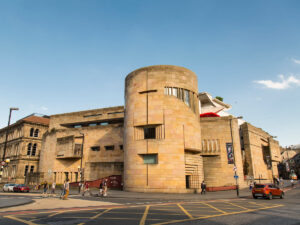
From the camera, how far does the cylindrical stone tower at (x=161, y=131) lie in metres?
28.1

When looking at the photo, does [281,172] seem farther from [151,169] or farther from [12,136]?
[12,136]

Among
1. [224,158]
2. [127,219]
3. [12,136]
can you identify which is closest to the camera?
[127,219]

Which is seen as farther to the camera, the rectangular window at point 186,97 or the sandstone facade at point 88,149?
the sandstone facade at point 88,149

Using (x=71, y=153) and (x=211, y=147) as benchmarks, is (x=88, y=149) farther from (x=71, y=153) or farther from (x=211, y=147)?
(x=211, y=147)

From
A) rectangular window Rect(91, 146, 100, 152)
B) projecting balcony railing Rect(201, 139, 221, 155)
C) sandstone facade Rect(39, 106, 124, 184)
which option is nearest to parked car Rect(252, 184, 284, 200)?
projecting balcony railing Rect(201, 139, 221, 155)

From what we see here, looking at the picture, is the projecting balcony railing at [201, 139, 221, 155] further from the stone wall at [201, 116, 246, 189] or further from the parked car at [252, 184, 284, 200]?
the parked car at [252, 184, 284, 200]

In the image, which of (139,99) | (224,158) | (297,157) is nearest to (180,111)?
(139,99)

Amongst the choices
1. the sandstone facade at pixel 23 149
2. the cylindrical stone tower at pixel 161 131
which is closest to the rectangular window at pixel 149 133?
the cylindrical stone tower at pixel 161 131

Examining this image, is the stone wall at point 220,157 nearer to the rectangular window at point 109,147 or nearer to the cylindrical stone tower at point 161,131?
the cylindrical stone tower at point 161,131

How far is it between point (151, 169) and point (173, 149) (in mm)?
3767

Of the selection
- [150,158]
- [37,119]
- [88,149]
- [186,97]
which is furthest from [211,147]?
[37,119]

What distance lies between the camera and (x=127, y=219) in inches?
399

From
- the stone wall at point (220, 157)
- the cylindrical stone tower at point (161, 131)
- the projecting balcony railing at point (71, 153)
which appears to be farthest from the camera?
the projecting balcony railing at point (71, 153)

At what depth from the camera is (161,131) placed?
2953 centimetres
